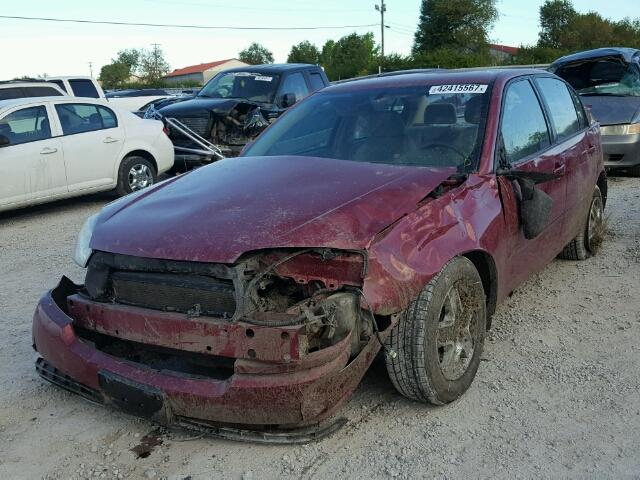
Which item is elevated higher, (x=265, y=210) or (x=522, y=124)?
(x=522, y=124)

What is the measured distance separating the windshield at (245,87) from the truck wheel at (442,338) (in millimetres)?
Answer: 8034

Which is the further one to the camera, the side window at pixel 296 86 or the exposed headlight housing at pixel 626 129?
the side window at pixel 296 86

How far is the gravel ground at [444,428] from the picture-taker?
2.79 m

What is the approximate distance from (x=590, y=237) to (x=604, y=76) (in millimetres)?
5725

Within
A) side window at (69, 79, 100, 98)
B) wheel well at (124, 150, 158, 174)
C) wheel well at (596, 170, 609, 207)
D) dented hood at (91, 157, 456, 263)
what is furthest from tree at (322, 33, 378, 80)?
dented hood at (91, 157, 456, 263)

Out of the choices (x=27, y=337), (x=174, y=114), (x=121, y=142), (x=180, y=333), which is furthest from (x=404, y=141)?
(x=174, y=114)

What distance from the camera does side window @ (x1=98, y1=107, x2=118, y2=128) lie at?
921cm

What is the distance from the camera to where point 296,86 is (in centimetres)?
1130

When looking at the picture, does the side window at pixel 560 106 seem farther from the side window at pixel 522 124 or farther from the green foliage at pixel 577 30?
the green foliage at pixel 577 30

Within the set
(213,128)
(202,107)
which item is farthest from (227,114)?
(202,107)

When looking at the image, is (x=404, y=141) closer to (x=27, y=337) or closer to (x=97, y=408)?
(x=97, y=408)

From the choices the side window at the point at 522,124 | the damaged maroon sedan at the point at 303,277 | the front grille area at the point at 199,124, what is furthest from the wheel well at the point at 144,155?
the side window at the point at 522,124

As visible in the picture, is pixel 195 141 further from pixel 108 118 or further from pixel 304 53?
pixel 304 53

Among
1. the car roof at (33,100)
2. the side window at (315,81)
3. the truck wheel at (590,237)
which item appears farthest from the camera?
the side window at (315,81)
